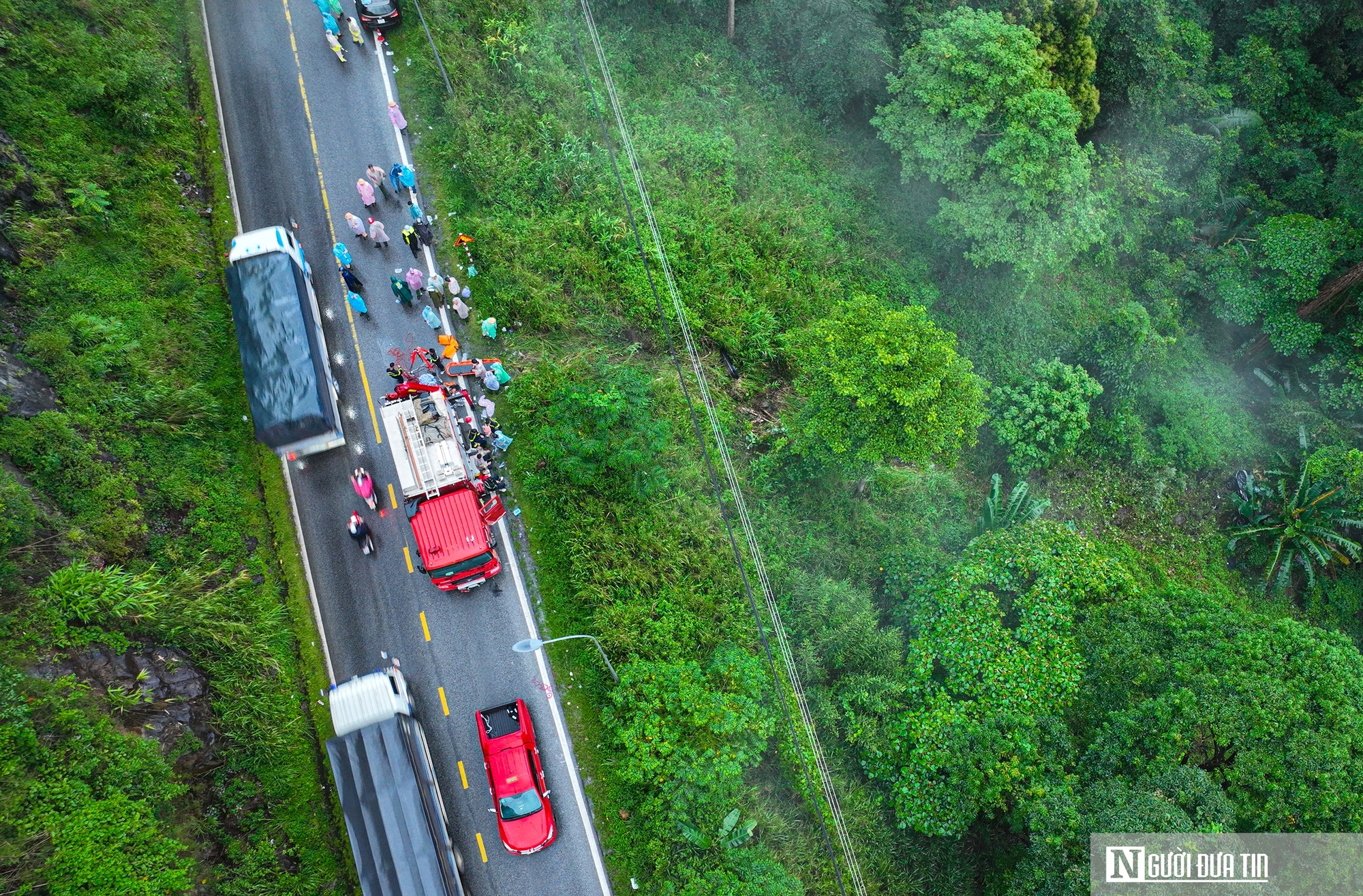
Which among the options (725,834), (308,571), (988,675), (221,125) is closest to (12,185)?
(221,125)

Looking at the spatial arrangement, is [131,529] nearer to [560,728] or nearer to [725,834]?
[560,728]

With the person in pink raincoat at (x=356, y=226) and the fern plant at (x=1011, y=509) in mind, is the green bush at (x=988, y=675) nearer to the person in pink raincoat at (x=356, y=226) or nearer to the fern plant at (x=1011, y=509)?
the fern plant at (x=1011, y=509)

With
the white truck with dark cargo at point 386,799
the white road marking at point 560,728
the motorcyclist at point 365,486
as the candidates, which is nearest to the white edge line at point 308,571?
the motorcyclist at point 365,486

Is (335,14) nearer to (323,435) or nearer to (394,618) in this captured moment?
(323,435)

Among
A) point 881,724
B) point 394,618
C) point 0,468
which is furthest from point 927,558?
point 0,468

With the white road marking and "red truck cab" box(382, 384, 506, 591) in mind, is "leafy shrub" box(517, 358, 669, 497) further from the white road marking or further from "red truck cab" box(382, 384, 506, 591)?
"red truck cab" box(382, 384, 506, 591)

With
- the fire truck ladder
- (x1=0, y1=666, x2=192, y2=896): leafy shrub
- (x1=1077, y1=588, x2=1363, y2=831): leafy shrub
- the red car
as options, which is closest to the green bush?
(x1=1077, y1=588, x2=1363, y2=831): leafy shrub
